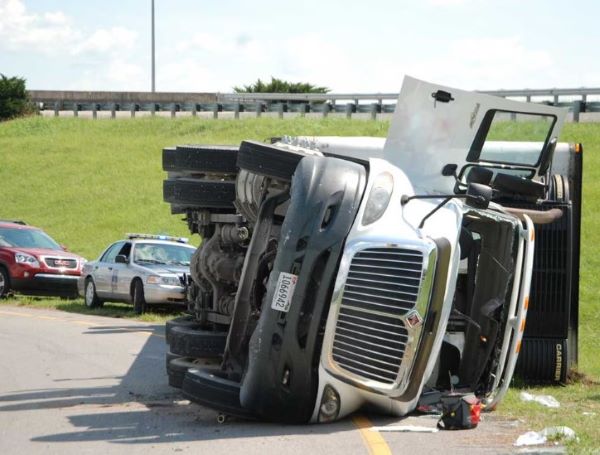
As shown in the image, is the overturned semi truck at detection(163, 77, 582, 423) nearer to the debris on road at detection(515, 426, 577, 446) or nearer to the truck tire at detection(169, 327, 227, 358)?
the truck tire at detection(169, 327, 227, 358)

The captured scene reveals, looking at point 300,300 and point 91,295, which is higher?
point 300,300

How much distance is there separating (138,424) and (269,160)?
2353 mm

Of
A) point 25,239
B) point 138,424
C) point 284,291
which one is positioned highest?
point 284,291

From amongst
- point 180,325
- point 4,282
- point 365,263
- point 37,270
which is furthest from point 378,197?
point 4,282

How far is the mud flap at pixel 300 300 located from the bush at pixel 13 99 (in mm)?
53822

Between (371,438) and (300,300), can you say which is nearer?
(371,438)

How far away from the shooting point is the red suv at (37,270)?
83.7ft

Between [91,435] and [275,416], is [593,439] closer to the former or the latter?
[275,416]

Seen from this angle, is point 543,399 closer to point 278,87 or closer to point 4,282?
point 4,282

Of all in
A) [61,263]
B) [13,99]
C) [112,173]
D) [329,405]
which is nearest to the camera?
[329,405]

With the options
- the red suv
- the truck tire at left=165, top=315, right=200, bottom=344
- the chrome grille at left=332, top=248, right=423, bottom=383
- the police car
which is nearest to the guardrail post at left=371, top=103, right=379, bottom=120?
the red suv

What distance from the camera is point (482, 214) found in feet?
34.4

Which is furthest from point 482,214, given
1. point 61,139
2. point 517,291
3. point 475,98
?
point 61,139

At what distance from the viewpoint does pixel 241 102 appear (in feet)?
175
